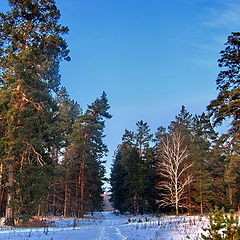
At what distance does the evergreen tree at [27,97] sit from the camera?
56.7ft

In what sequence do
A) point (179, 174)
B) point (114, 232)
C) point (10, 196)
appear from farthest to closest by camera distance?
point (179, 174)
point (10, 196)
point (114, 232)

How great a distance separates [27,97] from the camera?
18.7 meters

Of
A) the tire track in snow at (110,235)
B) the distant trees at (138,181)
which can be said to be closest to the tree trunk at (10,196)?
the tire track in snow at (110,235)

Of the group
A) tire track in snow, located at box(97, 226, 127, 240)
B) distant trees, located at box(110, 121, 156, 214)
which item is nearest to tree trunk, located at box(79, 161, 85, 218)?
distant trees, located at box(110, 121, 156, 214)

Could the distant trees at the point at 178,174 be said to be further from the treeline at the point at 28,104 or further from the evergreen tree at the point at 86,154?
the treeline at the point at 28,104

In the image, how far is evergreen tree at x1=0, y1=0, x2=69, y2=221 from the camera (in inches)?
681

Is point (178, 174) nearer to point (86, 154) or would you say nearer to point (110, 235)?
point (86, 154)

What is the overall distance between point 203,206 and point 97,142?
59.2ft

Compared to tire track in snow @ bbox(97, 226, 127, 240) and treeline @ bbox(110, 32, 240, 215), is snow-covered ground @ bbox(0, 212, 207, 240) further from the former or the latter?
treeline @ bbox(110, 32, 240, 215)

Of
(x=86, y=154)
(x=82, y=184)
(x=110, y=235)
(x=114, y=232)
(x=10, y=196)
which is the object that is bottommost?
(x=114, y=232)

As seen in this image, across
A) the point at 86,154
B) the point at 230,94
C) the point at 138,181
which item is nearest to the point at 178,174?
the point at 138,181

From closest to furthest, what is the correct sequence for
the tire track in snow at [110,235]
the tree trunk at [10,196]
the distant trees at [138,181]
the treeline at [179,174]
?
the tire track in snow at [110,235] < the tree trunk at [10,196] < the treeline at [179,174] < the distant trees at [138,181]

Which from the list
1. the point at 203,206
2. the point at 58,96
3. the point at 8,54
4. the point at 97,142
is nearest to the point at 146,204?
the point at 203,206

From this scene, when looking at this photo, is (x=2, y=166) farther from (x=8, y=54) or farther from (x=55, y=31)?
(x=55, y=31)
